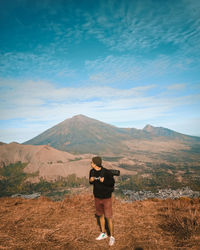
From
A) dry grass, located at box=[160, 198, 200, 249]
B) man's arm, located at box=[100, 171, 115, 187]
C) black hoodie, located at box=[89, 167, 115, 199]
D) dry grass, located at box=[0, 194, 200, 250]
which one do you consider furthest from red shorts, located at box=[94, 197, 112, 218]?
dry grass, located at box=[160, 198, 200, 249]

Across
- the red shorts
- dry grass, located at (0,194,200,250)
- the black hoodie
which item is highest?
the black hoodie

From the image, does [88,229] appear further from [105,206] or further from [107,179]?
[107,179]

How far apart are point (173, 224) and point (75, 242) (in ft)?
12.7

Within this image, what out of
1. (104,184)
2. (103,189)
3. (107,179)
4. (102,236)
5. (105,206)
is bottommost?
(102,236)

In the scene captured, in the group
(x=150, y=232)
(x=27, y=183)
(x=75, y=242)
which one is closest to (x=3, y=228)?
(x=75, y=242)

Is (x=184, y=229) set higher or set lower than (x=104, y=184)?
lower

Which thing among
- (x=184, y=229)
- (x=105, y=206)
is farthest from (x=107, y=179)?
(x=184, y=229)

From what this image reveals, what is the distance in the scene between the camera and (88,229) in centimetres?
656

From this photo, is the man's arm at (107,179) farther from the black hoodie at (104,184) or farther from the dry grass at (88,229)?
the dry grass at (88,229)

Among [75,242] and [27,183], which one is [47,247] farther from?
[27,183]

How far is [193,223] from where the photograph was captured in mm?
6000

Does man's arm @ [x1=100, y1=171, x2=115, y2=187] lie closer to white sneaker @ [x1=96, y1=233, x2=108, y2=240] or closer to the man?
the man

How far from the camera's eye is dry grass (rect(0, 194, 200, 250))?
516cm

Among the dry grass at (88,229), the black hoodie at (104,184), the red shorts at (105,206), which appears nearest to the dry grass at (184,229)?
the dry grass at (88,229)
